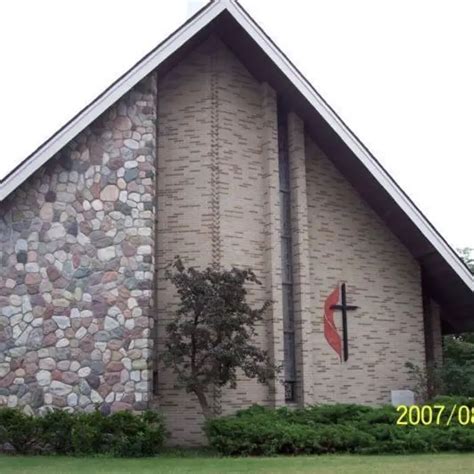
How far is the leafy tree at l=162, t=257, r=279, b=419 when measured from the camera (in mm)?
14688

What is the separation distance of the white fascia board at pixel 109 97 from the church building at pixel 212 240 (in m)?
0.03

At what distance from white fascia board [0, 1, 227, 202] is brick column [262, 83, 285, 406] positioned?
9.27 ft

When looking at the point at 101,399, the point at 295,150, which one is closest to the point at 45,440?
the point at 101,399

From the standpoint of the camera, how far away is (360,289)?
1925 centimetres

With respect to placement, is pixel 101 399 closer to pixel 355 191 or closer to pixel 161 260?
pixel 161 260

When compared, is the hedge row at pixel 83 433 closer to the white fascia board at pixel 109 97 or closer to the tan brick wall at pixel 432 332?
the white fascia board at pixel 109 97

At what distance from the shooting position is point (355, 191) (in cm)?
1958

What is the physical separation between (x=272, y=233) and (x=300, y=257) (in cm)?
102

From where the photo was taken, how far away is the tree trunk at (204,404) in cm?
1512
